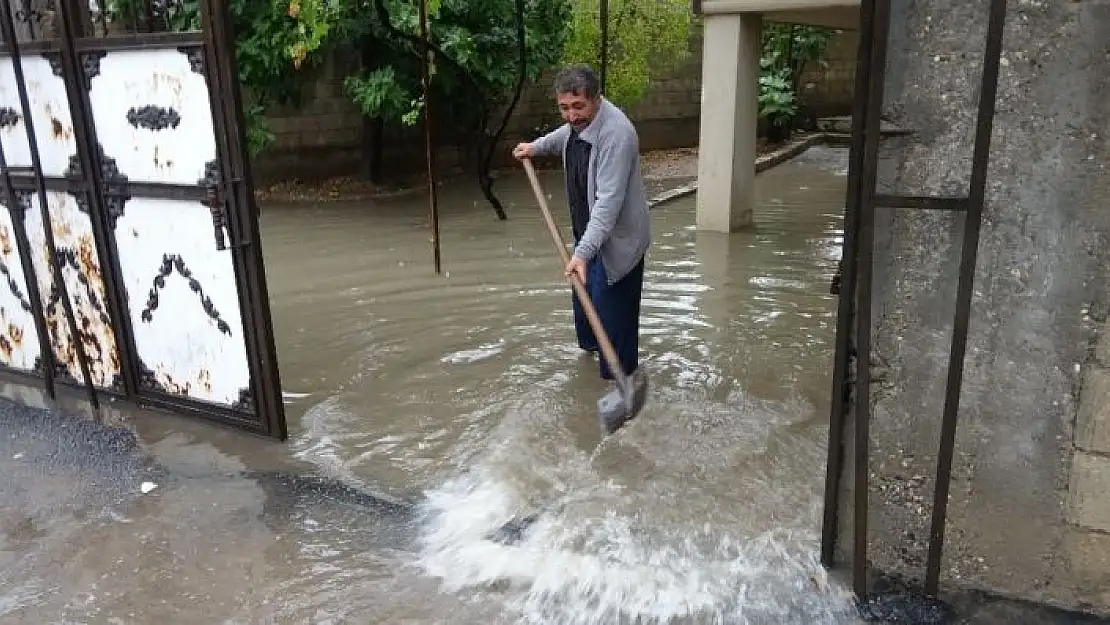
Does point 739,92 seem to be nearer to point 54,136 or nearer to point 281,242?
point 281,242

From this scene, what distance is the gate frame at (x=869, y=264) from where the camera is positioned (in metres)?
2.47

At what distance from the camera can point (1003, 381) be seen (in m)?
2.68

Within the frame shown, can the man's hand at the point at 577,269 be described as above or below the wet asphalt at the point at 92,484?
above

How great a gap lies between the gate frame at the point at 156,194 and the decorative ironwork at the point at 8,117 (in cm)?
18

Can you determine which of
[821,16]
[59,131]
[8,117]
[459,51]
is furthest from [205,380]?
[821,16]

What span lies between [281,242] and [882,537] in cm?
745

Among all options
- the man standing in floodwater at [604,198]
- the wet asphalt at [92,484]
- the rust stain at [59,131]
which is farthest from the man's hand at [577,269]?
the rust stain at [59,131]

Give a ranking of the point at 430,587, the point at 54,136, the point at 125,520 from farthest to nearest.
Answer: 1. the point at 54,136
2. the point at 125,520
3. the point at 430,587

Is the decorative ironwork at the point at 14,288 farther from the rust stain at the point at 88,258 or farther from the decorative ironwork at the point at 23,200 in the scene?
the rust stain at the point at 88,258

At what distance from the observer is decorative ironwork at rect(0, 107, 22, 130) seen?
Result: 175 inches

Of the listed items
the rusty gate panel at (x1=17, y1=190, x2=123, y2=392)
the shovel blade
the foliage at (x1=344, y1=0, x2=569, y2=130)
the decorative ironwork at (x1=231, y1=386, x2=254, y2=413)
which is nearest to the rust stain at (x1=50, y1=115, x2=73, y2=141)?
the rusty gate panel at (x1=17, y1=190, x2=123, y2=392)

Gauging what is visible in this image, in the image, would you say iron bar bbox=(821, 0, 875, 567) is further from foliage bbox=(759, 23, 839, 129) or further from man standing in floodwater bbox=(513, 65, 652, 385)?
foliage bbox=(759, 23, 839, 129)

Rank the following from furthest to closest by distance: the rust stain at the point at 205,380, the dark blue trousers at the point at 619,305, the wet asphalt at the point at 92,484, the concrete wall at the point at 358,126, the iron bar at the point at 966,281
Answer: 1. the concrete wall at the point at 358,126
2. the dark blue trousers at the point at 619,305
3. the rust stain at the point at 205,380
4. the wet asphalt at the point at 92,484
5. the iron bar at the point at 966,281

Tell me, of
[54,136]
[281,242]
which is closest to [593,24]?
[281,242]
